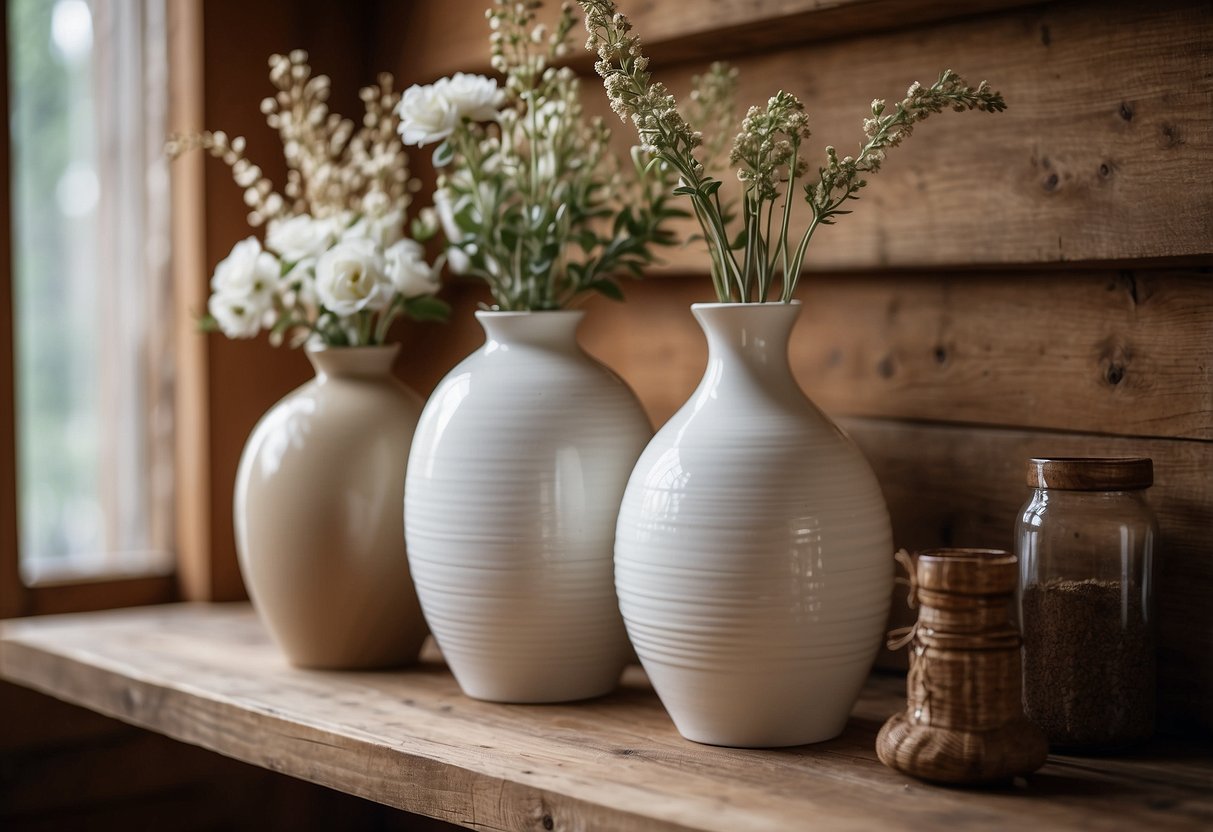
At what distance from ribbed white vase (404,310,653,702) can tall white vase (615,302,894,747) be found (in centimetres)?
10

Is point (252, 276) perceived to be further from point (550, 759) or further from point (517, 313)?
point (550, 759)

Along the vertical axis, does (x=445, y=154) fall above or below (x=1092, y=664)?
above

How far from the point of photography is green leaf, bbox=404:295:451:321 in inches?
51.4

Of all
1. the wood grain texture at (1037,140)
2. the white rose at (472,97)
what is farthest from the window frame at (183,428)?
the wood grain texture at (1037,140)

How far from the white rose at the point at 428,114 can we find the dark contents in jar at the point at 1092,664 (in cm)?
65

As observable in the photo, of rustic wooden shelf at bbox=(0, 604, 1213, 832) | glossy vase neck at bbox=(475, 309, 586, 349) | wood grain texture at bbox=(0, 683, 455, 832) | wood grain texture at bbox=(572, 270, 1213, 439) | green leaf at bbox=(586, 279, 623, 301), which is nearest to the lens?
rustic wooden shelf at bbox=(0, 604, 1213, 832)

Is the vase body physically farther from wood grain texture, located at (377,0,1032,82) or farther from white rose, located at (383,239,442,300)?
wood grain texture, located at (377,0,1032,82)

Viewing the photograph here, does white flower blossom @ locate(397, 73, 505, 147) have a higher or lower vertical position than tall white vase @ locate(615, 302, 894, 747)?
higher

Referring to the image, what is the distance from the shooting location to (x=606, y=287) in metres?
1.27

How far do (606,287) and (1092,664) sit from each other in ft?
1.82

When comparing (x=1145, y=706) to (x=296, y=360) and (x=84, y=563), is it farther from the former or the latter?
(x=84, y=563)

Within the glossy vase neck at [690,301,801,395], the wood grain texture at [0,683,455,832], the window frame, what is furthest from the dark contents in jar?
the window frame

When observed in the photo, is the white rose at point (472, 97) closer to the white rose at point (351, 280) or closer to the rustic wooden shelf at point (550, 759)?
the white rose at point (351, 280)

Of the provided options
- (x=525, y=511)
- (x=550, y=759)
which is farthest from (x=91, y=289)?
(x=550, y=759)
